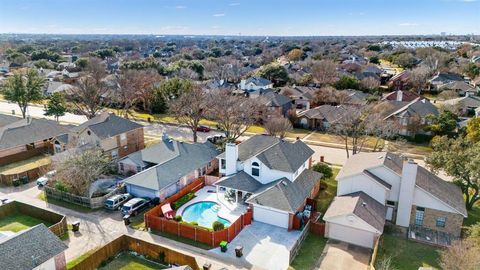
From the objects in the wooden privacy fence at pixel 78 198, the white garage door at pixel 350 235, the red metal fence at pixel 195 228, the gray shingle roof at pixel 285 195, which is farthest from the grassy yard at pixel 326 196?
the wooden privacy fence at pixel 78 198

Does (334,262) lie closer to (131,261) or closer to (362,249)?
(362,249)

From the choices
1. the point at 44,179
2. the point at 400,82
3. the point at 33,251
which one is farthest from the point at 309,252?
the point at 400,82

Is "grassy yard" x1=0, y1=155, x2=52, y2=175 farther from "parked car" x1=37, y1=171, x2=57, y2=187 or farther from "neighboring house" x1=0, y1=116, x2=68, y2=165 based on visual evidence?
"parked car" x1=37, y1=171, x2=57, y2=187

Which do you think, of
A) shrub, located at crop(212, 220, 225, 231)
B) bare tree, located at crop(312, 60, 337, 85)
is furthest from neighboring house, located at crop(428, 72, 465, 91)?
shrub, located at crop(212, 220, 225, 231)

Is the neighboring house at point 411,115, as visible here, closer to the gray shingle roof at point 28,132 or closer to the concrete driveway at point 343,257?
the concrete driveway at point 343,257

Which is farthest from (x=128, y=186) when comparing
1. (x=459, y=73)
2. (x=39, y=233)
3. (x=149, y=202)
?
(x=459, y=73)

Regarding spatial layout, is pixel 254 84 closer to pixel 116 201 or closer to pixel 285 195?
pixel 116 201
